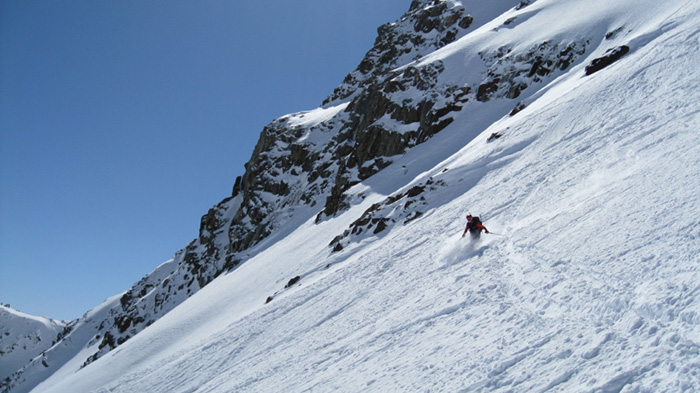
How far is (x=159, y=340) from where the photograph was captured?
29.7 meters

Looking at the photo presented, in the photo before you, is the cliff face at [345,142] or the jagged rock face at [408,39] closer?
the cliff face at [345,142]

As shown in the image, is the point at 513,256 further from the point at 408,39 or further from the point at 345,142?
the point at 408,39

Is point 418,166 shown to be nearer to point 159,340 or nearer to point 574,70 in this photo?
point 574,70

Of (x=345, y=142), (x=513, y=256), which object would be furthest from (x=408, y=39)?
(x=513, y=256)

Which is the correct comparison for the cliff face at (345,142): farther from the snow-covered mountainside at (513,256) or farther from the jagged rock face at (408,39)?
the snow-covered mountainside at (513,256)

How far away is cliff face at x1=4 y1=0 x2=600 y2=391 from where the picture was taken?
4075 centimetres

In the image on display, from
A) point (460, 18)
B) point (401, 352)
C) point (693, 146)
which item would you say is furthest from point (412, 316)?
point (460, 18)

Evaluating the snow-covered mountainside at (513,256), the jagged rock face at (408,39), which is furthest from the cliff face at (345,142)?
the snow-covered mountainside at (513,256)

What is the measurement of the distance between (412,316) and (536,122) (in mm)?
16491

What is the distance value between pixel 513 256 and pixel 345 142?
49.0 m

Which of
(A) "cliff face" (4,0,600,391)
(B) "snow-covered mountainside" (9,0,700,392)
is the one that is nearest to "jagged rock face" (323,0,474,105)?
(A) "cliff face" (4,0,600,391)

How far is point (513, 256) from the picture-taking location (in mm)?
10188

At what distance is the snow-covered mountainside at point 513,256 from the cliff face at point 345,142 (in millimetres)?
519

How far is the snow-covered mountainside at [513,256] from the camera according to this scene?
601 centimetres
